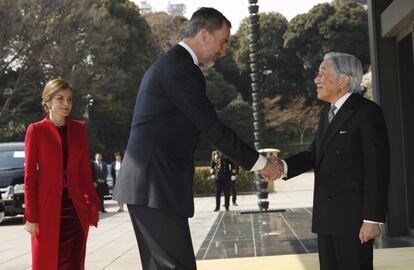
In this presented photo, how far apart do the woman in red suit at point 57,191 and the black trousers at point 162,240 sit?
67.2 inches

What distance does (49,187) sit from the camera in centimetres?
540

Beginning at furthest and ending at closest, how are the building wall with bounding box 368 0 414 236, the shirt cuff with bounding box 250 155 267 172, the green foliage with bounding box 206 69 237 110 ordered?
the green foliage with bounding box 206 69 237 110
the building wall with bounding box 368 0 414 236
the shirt cuff with bounding box 250 155 267 172

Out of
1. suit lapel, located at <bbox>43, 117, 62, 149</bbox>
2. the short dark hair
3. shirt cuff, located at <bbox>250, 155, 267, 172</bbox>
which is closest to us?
the short dark hair

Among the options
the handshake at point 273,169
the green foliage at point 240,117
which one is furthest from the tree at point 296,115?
the handshake at point 273,169

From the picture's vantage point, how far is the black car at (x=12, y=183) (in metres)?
17.5

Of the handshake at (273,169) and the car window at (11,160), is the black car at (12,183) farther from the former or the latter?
the handshake at (273,169)

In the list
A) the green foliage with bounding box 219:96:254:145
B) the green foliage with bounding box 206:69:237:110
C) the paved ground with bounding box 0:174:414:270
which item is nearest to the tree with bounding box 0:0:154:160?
the green foliage with bounding box 206:69:237:110

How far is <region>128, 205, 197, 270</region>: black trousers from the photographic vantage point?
3750 mm

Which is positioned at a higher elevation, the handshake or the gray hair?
the gray hair

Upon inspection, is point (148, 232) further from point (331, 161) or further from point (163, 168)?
point (331, 161)

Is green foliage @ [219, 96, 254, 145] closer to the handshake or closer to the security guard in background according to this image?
the security guard in background

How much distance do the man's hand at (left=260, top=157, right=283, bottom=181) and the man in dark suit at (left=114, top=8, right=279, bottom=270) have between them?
23.6 inches

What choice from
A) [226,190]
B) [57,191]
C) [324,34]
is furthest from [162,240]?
[324,34]

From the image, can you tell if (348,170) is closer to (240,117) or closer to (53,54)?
(53,54)
